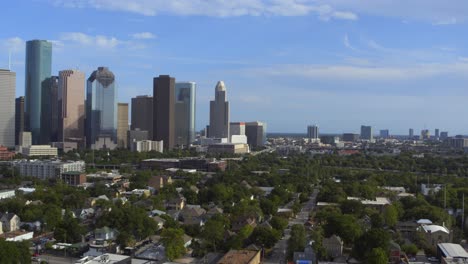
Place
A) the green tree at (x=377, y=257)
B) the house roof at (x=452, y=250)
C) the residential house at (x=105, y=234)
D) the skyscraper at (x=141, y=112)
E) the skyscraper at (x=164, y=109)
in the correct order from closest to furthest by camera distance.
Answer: the green tree at (x=377, y=257), the house roof at (x=452, y=250), the residential house at (x=105, y=234), the skyscraper at (x=164, y=109), the skyscraper at (x=141, y=112)

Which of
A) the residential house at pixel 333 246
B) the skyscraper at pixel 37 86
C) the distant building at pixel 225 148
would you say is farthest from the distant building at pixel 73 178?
the skyscraper at pixel 37 86

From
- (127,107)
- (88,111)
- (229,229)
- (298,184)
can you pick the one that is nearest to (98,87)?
(88,111)

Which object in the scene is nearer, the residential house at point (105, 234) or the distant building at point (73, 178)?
the residential house at point (105, 234)

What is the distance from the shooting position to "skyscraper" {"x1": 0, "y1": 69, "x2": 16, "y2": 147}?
69.8 metres

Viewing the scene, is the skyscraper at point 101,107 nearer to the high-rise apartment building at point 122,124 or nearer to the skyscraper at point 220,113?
the high-rise apartment building at point 122,124

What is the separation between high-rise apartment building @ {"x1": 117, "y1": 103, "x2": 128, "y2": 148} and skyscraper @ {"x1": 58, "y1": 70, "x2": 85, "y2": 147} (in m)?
5.44

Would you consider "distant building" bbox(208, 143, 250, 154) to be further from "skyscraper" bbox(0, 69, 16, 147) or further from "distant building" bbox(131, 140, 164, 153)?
"skyscraper" bbox(0, 69, 16, 147)

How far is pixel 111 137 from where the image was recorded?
78938mm

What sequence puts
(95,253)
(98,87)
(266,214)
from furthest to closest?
(98,87) → (266,214) → (95,253)

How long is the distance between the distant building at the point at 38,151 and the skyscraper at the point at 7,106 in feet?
29.8

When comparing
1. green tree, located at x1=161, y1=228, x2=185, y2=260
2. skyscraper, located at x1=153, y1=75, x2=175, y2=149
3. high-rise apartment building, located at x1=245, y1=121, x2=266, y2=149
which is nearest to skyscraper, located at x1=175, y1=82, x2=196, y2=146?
skyscraper, located at x1=153, y1=75, x2=175, y2=149

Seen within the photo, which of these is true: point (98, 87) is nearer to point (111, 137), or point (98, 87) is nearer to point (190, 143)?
point (111, 137)

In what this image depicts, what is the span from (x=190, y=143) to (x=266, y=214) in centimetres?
6543

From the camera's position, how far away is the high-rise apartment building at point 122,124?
275 feet
